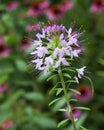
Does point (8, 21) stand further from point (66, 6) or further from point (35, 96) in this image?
point (35, 96)

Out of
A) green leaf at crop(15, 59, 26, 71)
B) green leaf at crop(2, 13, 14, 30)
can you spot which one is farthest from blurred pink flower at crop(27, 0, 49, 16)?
green leaf at crop(15, 59, 26, 71)

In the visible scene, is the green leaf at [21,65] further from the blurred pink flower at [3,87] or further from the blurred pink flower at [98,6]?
the blurred pink flower at [98,6]

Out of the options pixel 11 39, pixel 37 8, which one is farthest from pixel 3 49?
pixel 37 8

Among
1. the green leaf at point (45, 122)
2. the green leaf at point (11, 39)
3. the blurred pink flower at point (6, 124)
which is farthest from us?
the green leaf at point (11, 39)

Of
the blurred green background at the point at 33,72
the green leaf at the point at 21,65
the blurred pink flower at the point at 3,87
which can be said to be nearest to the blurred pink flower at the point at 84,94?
the blurred green background at the point at 33,72

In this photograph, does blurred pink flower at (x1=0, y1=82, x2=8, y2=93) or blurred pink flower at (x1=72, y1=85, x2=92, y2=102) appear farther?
blurred pink flower at (x1=0, y1=82, x2=8, y2=93)

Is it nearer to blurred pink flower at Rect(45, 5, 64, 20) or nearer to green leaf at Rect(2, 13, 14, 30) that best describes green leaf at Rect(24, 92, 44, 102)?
green leaf at Rect(2, 13, 14, 30)

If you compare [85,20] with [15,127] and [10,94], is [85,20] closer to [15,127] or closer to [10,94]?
[10,94]

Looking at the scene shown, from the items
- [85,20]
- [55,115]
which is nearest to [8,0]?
[85,20]
